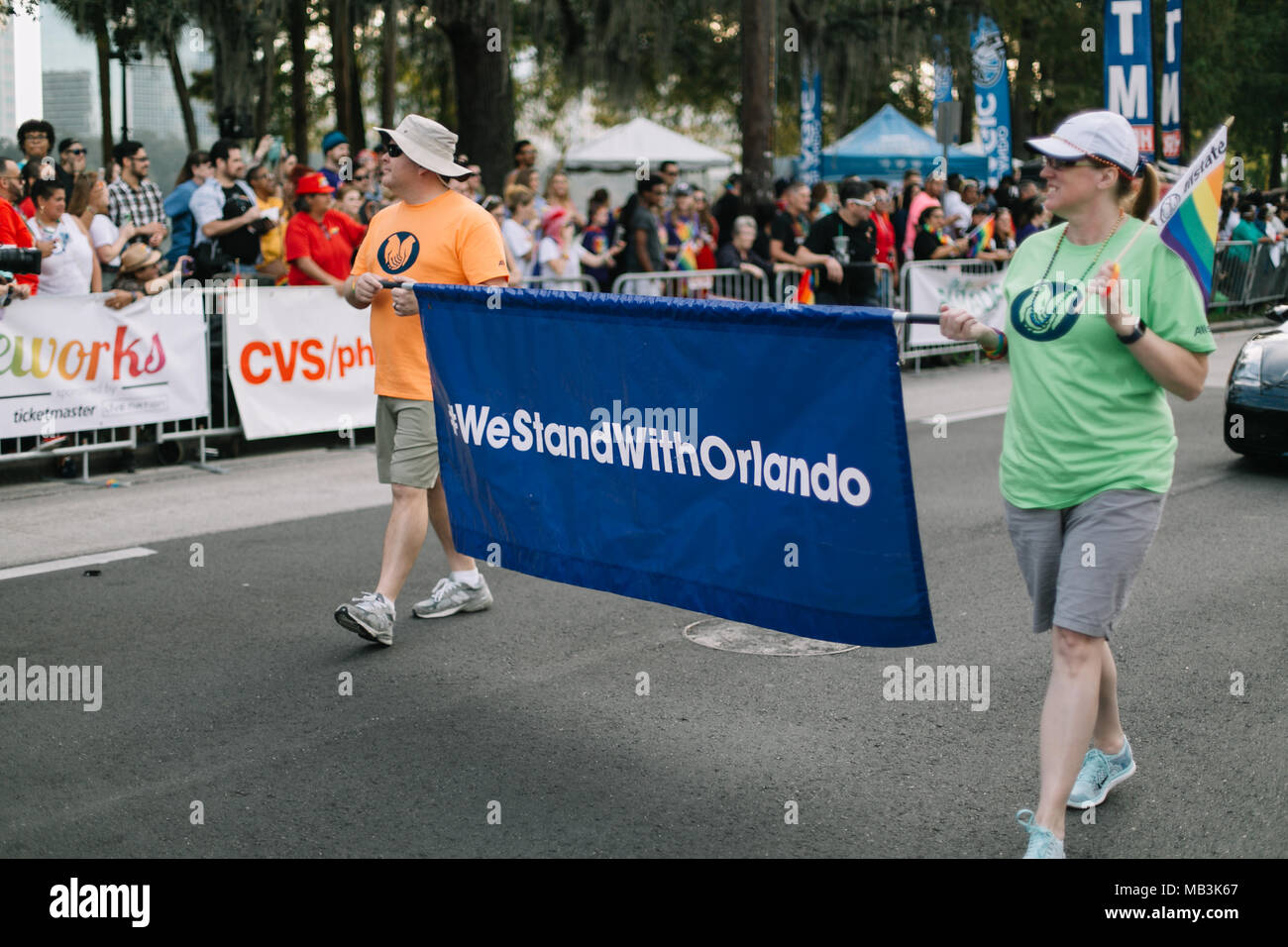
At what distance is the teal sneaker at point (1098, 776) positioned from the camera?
425 centimetres

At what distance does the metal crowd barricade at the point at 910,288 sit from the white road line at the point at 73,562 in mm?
9264

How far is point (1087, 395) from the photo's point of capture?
373 centimetres

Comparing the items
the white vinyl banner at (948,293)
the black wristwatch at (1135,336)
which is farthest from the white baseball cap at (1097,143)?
the white vinyl banner at (948,293)

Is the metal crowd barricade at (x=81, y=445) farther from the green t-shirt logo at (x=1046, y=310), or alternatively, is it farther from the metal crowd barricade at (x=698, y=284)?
the green t-shirt logo at (x=1046, y=310)

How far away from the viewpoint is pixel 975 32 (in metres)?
22.7

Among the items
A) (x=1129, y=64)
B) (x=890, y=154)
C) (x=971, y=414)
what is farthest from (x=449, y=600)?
(x=890, y=154)

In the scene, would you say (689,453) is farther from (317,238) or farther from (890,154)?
(890,154)

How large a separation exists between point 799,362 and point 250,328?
726 centimetres

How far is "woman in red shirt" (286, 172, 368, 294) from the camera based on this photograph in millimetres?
10539

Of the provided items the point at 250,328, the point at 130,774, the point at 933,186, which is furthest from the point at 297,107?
the point at 130,774

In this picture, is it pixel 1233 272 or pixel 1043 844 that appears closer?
pixel 1043 844

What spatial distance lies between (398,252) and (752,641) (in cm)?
214

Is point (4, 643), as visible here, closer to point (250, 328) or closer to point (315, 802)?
point (315, 802)

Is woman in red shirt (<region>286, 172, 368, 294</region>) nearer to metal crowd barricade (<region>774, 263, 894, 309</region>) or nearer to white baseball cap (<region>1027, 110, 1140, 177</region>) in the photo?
metal crowd barricade (<region>774, 263, 894, 309</region>)
